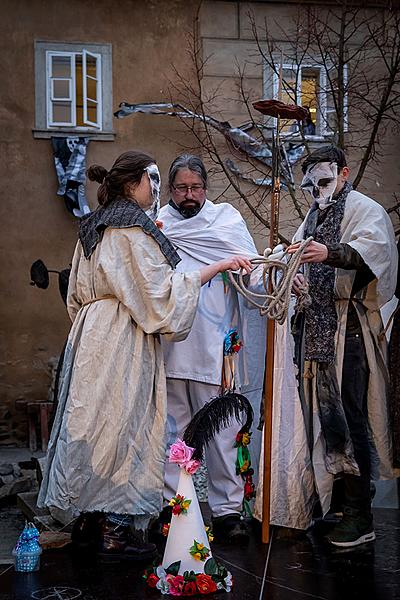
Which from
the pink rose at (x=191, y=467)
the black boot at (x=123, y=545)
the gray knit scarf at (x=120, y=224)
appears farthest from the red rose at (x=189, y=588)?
the gray knit scarf at (x=120, y=224)

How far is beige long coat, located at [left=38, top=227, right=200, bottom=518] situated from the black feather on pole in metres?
0.36

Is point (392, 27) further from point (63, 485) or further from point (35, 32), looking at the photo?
point (63, 485)

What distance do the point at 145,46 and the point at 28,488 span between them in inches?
221

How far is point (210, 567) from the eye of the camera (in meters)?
3.76

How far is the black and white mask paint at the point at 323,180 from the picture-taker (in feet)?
15.1

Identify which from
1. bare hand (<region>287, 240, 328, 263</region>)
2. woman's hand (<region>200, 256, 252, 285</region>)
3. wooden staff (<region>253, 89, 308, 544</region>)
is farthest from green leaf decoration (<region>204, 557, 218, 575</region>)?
bare hand (<region>287, 240, 328, 263</region>)

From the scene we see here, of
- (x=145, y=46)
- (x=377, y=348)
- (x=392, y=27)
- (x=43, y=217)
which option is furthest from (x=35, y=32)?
(x=377, y=348)

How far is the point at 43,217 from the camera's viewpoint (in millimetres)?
11125

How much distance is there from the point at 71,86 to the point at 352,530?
25.5 ft

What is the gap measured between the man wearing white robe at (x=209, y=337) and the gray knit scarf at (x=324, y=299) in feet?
1.50

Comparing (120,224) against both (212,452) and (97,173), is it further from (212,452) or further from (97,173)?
(212,452)

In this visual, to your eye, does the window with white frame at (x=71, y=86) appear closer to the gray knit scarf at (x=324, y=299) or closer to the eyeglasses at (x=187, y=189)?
the eyeglasses at (x=187, y=189)

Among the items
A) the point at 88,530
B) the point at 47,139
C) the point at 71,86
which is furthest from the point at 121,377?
the point at 71,86

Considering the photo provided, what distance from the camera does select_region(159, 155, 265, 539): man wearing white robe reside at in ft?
15.7
